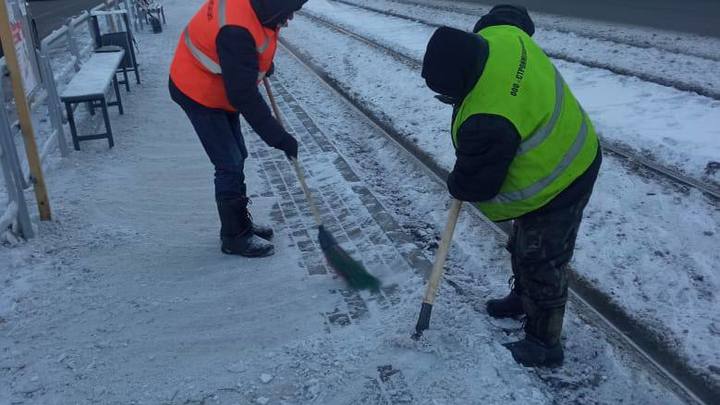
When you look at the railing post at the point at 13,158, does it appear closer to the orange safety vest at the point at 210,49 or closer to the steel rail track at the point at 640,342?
the orange safety vest at the point at 210,49

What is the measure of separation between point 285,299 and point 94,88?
171 inches

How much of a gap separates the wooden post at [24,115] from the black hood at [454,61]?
141 inches

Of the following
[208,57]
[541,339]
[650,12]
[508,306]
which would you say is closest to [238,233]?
[208,57]

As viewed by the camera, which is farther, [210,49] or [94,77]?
[94,77]

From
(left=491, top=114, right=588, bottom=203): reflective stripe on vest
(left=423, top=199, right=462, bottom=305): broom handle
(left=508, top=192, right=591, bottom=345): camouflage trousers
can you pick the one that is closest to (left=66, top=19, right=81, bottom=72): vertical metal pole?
(left=423, top=199, right=462, bottom=305): broom handle

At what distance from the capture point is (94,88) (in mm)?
6910

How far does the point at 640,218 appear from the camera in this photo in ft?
15.8

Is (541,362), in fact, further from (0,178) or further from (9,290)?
(0,178)

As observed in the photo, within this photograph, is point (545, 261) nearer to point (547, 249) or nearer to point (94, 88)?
point (547, 249)

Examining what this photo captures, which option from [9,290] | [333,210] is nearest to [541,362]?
[333,210]

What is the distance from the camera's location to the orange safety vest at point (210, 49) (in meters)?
3.69

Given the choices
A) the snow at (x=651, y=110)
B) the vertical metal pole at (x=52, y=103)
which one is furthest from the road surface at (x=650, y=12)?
the vertical metal pole at (x=52, y=103)

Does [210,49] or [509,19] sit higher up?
[509,19]

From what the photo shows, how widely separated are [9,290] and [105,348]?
40.3 inches
